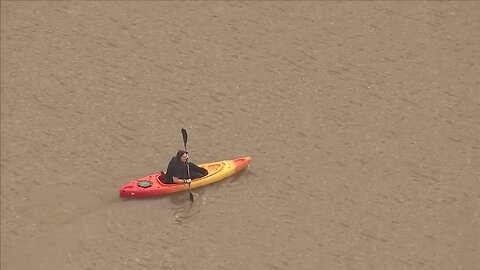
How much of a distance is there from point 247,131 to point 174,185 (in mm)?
2783

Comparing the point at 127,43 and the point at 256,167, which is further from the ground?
the point at 127,43

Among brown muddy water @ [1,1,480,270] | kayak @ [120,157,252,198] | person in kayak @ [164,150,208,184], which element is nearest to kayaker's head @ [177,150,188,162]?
person in kayak @ [164,150,208,184]

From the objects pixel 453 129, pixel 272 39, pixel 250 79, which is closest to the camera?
pixel 453 129

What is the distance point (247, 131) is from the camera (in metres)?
19.8

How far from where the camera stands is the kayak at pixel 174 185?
58.2 ft

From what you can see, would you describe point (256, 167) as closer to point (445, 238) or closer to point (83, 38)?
point (445, 238)

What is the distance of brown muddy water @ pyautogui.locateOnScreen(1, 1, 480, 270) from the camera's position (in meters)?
16.8

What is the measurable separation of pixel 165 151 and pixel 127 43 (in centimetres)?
508

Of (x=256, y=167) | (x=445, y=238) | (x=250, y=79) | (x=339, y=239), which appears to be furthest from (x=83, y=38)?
(x=445, y=238)

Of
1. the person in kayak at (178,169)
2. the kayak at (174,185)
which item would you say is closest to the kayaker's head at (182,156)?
the person in kayak at (178,169)

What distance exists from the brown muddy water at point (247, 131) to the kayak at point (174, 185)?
0.23 m

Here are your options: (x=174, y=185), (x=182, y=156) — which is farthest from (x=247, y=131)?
(x=174, y=185)

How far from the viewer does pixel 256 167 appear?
18.8 metres

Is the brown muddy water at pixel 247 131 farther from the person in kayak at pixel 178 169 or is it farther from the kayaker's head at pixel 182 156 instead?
the kayaker's head at pixel 182 156
